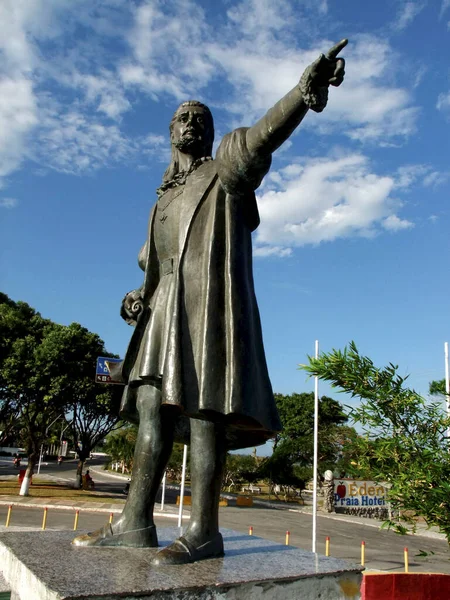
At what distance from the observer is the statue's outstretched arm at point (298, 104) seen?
289 cm

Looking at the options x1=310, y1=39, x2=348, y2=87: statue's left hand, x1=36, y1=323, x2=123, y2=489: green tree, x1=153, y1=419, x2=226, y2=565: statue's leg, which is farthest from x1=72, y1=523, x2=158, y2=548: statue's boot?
x1=36, y1=323, x2=123, y2=489: green tree

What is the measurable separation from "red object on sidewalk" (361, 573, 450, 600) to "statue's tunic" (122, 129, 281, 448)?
5085mm

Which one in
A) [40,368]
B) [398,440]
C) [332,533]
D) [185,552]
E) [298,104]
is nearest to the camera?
[185,552]

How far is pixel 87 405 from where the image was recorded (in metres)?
31.2

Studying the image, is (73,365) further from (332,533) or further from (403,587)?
(403,587)

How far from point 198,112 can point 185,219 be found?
0.83 metres

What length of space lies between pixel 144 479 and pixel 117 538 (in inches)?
13.9

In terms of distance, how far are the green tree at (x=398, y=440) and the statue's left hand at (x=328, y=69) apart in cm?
509

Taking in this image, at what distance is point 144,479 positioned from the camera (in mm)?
3326

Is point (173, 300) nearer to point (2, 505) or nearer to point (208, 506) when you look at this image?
point (208, 506)

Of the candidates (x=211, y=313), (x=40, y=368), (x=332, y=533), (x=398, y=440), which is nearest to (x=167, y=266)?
(x=211, y=313)

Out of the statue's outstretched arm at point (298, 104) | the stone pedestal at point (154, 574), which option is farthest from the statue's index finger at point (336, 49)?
the stone pedestal at point (154, 574)

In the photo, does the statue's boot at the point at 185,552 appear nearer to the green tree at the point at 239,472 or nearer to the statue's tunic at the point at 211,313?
the statue's tunic at the point at 211,313

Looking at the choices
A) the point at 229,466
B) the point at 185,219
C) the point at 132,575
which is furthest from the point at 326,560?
the point at 229,466
